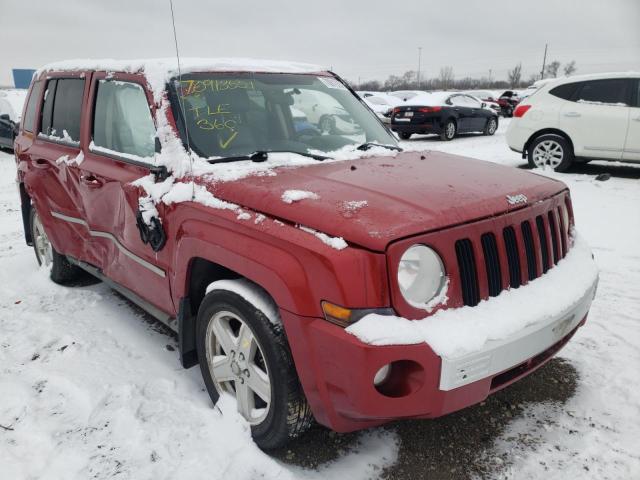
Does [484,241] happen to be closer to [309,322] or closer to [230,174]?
[309,322]

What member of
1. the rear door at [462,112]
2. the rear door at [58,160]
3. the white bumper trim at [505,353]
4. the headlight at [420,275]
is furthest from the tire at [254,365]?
the rear door at [462,112]

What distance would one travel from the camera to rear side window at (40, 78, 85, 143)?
3682mm

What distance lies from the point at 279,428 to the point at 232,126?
1667mm

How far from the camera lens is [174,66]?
2.97m

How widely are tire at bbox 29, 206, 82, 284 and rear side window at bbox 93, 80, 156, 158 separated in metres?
1.40

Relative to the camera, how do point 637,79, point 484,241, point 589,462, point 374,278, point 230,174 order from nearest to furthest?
point 374,278 → point 484,241 → point 589,462 → point 230,174 → point 637,79

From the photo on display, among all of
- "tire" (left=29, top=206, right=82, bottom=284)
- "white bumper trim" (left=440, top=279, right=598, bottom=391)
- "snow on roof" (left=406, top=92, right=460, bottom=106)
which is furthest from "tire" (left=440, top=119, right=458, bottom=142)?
"white bumper trim" (left=440, top=279, right=598, bottom=391)

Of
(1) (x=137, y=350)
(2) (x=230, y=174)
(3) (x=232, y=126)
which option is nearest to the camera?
(2) (x=230, y=174)

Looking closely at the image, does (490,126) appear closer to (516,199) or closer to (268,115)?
(268,115)

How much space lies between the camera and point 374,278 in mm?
1837

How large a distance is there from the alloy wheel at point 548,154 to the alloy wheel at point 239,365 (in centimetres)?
765

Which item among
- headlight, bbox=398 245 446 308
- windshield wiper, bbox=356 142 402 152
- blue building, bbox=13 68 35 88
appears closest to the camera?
headlight, bbox=398 245 446 308

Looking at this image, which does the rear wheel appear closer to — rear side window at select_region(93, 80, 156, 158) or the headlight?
rear side window at select_region(93, 80, 156, 158)

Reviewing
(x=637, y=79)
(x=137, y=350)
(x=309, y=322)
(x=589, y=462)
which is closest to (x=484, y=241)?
(x=309, y=322)
